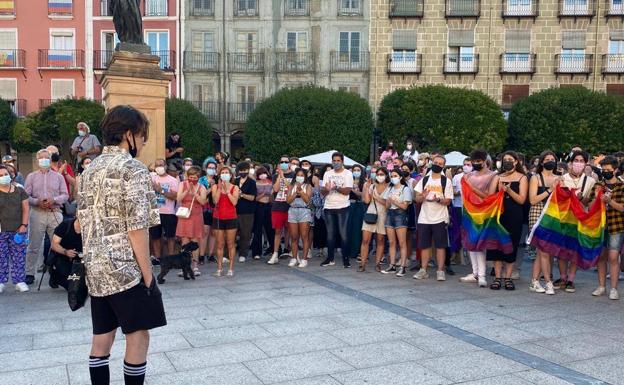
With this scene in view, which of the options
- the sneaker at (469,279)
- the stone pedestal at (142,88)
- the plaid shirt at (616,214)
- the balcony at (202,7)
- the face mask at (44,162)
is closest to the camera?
the plaid shirt at (616,214)

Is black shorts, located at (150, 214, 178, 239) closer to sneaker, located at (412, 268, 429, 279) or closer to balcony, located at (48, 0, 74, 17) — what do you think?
sneaker, located at (412, 268, 429, 279)

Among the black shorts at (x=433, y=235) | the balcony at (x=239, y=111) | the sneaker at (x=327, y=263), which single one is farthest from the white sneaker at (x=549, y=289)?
the balcony at (x=239, y=111)

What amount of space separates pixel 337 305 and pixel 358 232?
4.21m

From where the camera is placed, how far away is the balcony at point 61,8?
124 ft

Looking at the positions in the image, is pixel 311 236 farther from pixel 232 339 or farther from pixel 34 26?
pixel 34 26

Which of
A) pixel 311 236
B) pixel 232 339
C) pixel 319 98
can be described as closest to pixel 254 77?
pixel 319 98

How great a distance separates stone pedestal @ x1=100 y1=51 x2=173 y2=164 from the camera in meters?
11.5

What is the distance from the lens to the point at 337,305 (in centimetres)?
738

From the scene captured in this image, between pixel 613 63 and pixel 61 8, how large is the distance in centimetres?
3461

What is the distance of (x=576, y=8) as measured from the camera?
3569cm

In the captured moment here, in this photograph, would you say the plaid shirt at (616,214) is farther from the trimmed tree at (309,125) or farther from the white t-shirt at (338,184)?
the trimmed tree at (309,125)

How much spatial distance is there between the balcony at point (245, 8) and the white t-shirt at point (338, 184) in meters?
29.4

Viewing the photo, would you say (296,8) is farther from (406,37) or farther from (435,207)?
(435,207)

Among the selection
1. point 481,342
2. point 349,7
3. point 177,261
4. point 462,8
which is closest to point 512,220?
point 481,342
